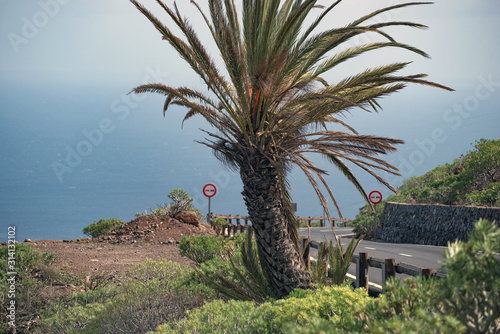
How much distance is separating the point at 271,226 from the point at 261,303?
1261mm

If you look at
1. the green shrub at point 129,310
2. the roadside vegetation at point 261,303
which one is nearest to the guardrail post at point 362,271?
the roadside vegetation at point 261,303

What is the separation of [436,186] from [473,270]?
75.7ft

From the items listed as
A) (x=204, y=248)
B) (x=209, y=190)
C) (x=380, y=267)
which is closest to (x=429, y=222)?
(x=209, y=190)

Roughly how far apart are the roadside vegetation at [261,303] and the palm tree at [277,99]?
0.88 metres

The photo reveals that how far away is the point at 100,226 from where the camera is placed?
20.7 meters

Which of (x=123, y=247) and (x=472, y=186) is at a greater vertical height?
(x=472, y=186)

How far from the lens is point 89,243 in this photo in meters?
17.0

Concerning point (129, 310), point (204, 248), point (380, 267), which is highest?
point (204, 248)

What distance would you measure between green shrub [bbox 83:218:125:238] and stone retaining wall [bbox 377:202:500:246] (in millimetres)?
12655

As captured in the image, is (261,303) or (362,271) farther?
(362,271)

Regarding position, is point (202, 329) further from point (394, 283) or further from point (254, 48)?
point (254, 48)

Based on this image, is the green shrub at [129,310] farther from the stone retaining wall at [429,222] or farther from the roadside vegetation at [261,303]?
the stone retaining wall at [429,222]

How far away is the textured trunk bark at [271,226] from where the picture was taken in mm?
7105

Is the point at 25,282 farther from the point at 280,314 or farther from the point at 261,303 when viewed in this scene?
the point at 280,314
